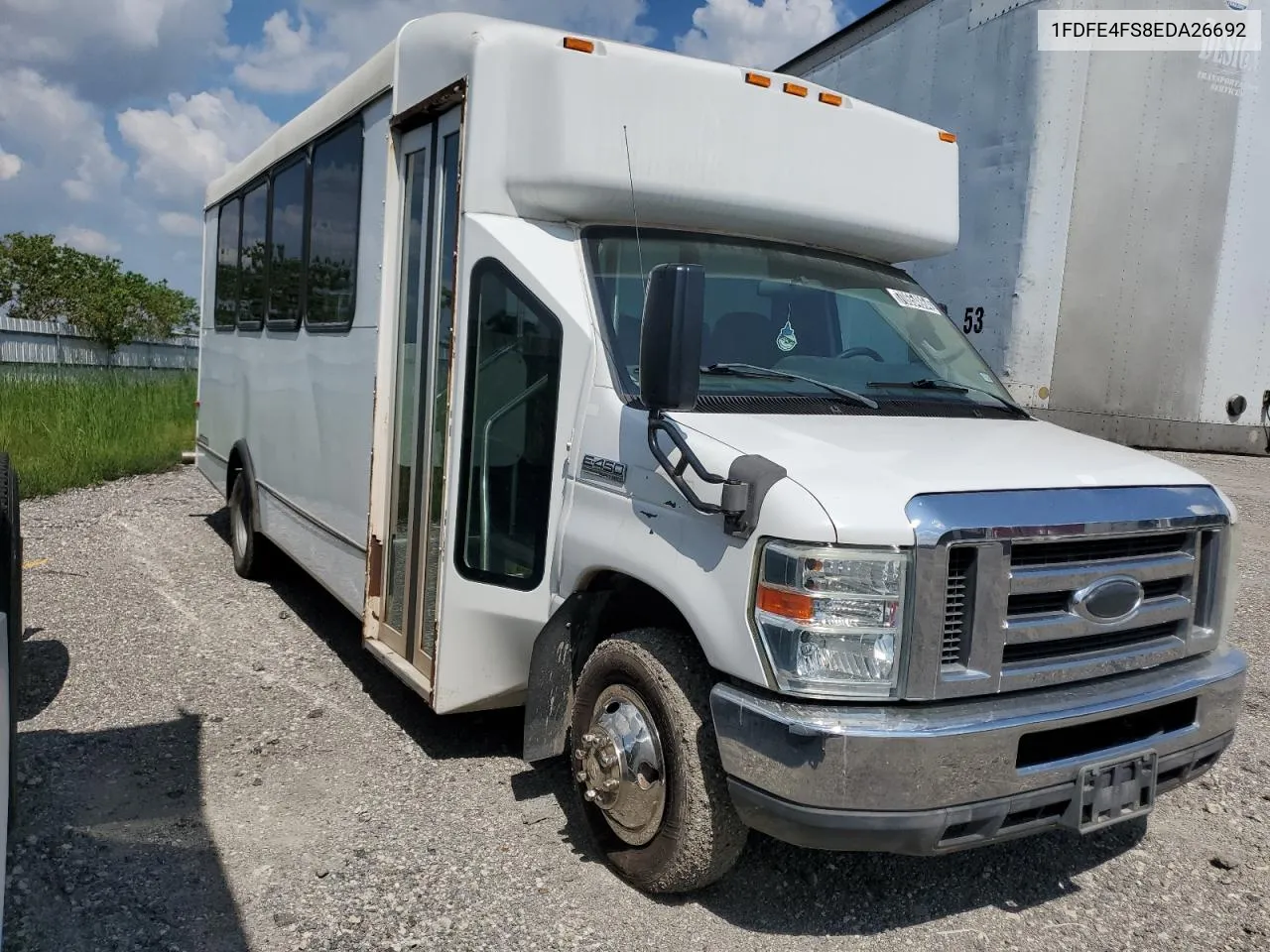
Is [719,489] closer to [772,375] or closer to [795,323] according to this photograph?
[772,375]

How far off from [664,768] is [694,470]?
951mm

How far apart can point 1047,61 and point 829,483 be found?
7686 mm

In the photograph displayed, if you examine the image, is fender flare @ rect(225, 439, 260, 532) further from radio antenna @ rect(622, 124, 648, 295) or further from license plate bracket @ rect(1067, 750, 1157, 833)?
license plate bracket @ rect(1067, 750, 1157, 833)

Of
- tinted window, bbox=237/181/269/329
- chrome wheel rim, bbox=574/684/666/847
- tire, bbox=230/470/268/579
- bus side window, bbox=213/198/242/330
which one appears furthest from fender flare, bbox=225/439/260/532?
chrome wheel rim, bbox=574/684/666/847

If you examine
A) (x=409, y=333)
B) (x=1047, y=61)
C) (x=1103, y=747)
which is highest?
(x=1047, y=61)

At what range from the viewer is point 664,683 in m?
3.25

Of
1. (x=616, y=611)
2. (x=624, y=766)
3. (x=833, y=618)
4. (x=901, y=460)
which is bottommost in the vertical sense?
(x=624, y=766)

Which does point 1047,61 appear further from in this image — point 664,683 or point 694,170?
point 664,683

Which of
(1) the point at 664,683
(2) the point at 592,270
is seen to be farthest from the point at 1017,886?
(2) the point at 592,270

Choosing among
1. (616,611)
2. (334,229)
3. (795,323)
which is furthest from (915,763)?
(334,229)

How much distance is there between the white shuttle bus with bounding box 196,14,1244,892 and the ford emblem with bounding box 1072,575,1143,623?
1cm

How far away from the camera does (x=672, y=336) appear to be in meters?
3.05

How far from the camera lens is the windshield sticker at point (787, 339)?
396 centimetres

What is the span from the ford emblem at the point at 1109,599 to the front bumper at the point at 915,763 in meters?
0.22
